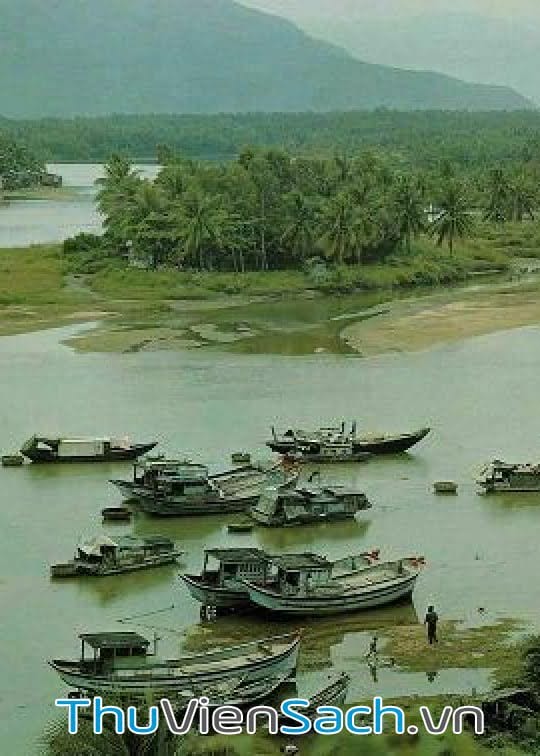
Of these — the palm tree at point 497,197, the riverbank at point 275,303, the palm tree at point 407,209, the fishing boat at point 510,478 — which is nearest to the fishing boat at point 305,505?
the fishing boat at point 510,478

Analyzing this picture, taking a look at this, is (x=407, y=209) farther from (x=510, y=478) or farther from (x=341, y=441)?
(x=510, y=478)

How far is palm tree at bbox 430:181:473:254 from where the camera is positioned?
10369cm

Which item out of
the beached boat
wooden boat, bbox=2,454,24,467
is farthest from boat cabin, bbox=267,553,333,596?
wooden boat, bbox=2,454,24,467

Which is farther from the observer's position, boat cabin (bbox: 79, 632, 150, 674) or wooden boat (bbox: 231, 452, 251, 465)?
wooden boat (bbox: 231, 452, 251, 465)

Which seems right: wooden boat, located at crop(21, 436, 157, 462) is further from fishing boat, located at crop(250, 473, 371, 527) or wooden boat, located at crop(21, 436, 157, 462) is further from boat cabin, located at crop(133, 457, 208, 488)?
fishing boat, located at crop(250, 473, 371, 527)

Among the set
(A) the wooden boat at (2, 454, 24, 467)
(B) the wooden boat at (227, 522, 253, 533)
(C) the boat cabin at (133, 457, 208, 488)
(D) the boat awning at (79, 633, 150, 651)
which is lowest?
(A) the wooden boat at (2, 454, 24, 467)

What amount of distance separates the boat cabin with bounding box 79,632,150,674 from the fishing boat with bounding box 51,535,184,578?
8444 mm

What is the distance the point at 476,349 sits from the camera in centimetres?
6950

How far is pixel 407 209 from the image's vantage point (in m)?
98.1

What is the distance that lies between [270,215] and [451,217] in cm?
1487

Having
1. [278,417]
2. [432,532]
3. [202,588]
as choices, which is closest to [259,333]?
[278,417]

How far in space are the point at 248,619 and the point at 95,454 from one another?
53.8 feet

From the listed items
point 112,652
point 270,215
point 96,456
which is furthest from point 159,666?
point 270,215

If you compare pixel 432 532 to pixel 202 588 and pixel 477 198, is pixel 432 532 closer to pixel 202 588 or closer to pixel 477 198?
pixel 202 588
